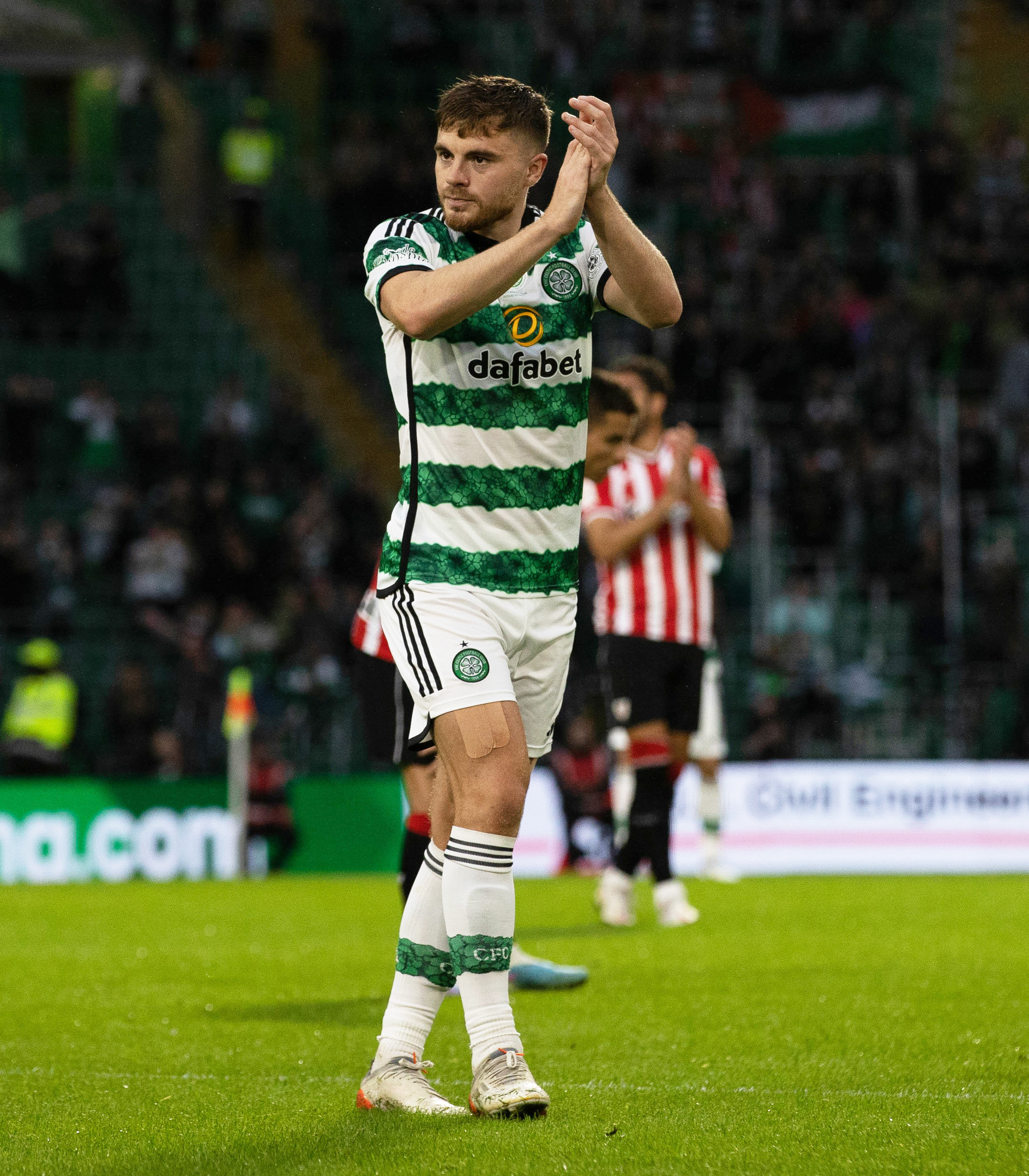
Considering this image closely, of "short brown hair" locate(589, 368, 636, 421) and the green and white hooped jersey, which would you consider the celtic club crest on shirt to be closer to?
the green and white hooped jersey

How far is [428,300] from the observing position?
3570mm

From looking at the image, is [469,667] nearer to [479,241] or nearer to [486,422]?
[486,422]

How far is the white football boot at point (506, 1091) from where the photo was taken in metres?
3.56

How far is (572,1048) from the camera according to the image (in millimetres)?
4672

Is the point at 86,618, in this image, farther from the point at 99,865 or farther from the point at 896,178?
the point at 896,178

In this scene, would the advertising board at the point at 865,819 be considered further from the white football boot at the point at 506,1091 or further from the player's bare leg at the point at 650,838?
the white football boot at the point at 506,1091

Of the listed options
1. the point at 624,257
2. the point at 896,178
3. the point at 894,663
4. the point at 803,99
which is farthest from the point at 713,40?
the point at 624,257

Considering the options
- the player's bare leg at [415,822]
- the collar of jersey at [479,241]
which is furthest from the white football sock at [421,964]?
the player's bare leg at [415,822]

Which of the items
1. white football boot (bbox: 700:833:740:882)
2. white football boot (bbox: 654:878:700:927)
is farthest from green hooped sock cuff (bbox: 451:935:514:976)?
white football boot (bbox: 700:833:740:882)

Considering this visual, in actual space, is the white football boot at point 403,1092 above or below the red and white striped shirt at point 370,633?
below

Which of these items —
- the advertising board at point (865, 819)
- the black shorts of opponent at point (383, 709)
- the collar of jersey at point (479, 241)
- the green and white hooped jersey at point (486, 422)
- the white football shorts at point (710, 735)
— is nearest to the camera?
the green and white hooped jersey at point (486, 422)

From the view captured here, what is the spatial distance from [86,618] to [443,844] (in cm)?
1328

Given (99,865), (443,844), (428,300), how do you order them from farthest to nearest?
(99,865) < (443,844) < (428,300)

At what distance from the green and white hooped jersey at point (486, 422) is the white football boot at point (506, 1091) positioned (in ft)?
3.18
